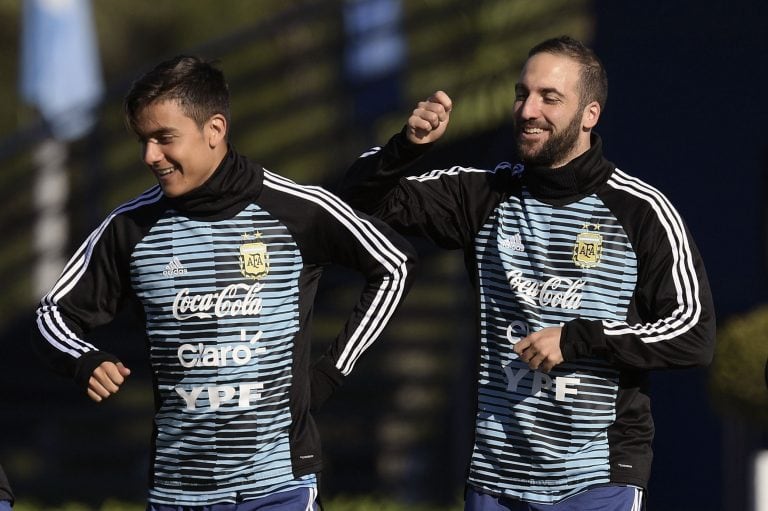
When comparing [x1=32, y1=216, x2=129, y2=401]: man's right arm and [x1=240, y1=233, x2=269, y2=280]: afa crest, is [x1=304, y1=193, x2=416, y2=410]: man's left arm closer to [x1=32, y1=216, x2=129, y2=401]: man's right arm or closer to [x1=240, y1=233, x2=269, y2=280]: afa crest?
[x1=240, y1=233, x2=269, y2=280]: afa crest

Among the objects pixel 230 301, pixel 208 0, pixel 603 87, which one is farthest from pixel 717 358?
pixel 208 0

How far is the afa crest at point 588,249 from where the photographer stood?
19.4ft

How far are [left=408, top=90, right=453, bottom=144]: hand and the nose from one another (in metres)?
0.84

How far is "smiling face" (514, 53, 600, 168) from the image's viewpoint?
592 centimetres

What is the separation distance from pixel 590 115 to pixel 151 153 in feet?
5.05

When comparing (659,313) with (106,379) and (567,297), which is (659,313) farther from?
(106,379)

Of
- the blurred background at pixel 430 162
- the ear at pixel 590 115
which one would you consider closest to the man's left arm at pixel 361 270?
the ear at pixel 590 115

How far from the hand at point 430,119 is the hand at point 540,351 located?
77 cm

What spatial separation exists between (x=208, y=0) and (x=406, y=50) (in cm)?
1374

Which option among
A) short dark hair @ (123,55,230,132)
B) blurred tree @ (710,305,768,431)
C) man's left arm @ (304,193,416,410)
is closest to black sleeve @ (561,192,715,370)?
man's left arm @ (304,193,416,410)

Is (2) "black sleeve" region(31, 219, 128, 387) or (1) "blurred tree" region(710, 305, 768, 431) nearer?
(2) "black sleeve" region(31, 219, 128, 387)

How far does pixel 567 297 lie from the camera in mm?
5867

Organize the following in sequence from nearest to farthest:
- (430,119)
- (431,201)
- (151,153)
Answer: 1. (151,153)
2. (430,119)
3. (431,201)

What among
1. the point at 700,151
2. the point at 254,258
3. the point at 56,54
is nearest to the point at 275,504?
the point at 254,258
